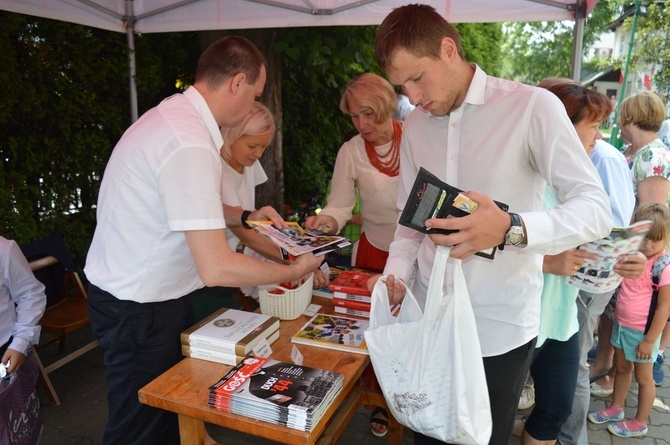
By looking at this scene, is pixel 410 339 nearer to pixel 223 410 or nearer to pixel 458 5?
pixel 223 410

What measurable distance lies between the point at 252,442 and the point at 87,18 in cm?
317

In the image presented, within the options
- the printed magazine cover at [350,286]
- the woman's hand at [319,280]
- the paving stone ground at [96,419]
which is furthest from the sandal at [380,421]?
the printed magazine cover at [350,286]

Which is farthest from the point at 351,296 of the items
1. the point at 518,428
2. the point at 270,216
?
the point at 518,428

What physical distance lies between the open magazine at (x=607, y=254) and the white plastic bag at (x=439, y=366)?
0.55m

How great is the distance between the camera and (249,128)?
8.77ft

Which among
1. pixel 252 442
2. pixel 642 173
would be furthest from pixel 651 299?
pixel 252 442

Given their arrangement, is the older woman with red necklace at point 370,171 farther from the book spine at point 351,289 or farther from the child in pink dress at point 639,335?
the child in pink dress at point 639,335

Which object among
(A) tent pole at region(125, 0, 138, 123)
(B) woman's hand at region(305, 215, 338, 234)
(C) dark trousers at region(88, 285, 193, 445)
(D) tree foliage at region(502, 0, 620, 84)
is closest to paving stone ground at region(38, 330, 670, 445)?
(C) dark trousers at region(88, 285, 193, 445)

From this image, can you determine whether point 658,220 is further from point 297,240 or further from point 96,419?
point 96,419

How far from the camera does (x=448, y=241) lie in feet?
3.87

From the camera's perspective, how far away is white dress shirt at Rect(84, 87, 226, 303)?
1.57 meters

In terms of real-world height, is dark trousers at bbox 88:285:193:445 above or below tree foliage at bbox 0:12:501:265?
below

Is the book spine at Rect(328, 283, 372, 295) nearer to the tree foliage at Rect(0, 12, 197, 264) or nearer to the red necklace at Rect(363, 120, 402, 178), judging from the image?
the red necklace at Rect(363, 120, 402, 178)

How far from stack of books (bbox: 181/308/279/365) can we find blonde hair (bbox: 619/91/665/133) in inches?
120
